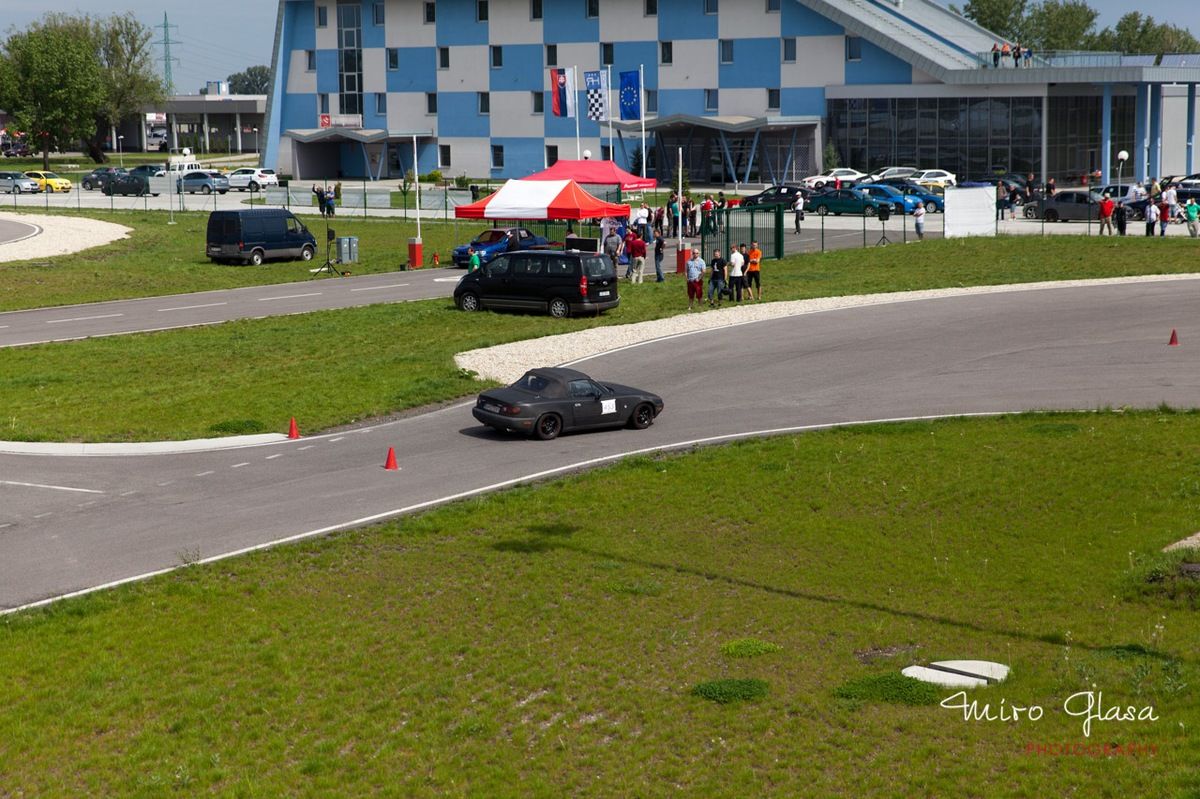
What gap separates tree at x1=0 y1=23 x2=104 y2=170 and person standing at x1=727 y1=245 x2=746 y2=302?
95.9m

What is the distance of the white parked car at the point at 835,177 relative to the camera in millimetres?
78006

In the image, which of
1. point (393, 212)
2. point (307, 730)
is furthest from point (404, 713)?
point (393, 212)

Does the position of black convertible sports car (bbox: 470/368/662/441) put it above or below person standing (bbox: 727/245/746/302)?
below

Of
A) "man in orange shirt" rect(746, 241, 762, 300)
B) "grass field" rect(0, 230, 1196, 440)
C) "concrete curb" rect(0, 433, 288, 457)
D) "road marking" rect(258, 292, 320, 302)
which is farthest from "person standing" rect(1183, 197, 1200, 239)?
"concrete curb" rect(0, 433, 288, 457)

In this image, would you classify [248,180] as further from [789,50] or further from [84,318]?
[84,318]

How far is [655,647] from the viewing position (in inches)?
570

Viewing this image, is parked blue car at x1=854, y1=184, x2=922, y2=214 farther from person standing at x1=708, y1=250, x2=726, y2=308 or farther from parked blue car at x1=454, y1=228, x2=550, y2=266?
person standing at x1=708, y1=250, x2=726, y2=308

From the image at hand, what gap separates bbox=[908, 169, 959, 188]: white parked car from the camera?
75.8 meters

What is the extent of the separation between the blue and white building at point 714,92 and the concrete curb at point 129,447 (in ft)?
188

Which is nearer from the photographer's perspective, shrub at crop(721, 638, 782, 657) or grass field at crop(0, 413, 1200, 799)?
grass field at crop(0, 413, 1200, 799)

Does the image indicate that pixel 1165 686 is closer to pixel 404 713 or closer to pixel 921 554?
pixel 921 554

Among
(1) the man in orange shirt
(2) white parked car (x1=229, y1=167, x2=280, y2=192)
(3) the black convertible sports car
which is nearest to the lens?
(3) the black convertible sports car

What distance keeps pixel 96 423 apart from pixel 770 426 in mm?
12229

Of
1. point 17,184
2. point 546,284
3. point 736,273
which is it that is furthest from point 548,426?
point 17,184
